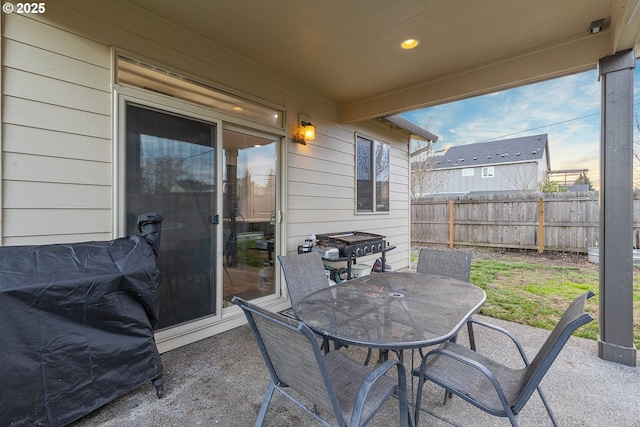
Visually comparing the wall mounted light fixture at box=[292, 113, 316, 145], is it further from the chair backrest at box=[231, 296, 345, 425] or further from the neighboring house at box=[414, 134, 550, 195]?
the neighboring house at box=[414, 134, 550, 195]

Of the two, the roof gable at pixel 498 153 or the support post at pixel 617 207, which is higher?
the roof gable at pixel 498 153

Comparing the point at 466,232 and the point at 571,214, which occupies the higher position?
the point at 571,214

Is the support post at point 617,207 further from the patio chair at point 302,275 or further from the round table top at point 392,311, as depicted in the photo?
the patio chair at point 302,275

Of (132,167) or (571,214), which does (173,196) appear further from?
(571,214)

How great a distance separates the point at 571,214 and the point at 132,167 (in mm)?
8426

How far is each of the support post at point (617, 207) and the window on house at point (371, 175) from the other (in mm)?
3007

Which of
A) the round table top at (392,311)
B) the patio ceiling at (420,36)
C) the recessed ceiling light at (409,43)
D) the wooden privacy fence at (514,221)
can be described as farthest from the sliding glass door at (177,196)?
the wooden privacy fence at (514,221)

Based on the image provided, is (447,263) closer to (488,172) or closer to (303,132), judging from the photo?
(303,132)

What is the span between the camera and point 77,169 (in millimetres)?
2109

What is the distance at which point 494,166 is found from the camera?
1455cm

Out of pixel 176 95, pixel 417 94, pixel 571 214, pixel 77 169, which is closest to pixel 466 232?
pixel 571 214

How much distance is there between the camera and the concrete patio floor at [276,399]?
173cm

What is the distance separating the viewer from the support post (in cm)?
237

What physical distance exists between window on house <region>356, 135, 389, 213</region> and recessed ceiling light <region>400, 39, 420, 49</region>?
2021mm
